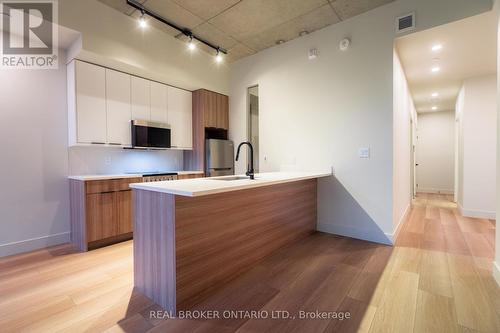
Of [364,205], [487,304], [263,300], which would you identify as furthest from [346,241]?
[263,300]

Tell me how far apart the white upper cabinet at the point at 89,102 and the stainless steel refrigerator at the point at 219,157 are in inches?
66.5

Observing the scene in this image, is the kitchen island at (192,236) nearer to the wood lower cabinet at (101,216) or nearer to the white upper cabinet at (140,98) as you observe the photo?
the wood lower cabinet at (101,216)

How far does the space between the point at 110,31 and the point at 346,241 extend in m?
4.15

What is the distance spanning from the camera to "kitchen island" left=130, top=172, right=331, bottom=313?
5.51 feet

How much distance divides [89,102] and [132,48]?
0.94 metres

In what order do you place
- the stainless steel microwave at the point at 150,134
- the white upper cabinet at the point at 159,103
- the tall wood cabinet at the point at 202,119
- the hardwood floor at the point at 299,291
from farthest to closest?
the tall wood cabinet at the point at 202,119 → the white upper cabinet at the point at 159,103 → the stainless steel microwave at the point at 150,134 → the hardwood floor at the point at 299,291

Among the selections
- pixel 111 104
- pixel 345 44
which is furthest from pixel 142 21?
pixel 345 44

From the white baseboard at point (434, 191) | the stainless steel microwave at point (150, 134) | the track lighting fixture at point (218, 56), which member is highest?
the track lighting fixture at point (218, 56)

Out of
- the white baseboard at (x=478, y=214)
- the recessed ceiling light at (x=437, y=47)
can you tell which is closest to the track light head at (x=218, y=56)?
the recessed ceiling light at (x=437, y=47)

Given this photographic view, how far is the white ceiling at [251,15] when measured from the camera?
2900mm

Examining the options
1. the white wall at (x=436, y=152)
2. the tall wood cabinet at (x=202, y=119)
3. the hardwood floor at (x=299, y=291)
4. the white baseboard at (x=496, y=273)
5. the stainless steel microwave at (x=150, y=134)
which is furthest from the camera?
the white wall at (x=436, y=152)

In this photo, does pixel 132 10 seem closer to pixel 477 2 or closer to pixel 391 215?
pixel 477 2

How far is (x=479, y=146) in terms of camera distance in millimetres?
4355

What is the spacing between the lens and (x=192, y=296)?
1.80m
